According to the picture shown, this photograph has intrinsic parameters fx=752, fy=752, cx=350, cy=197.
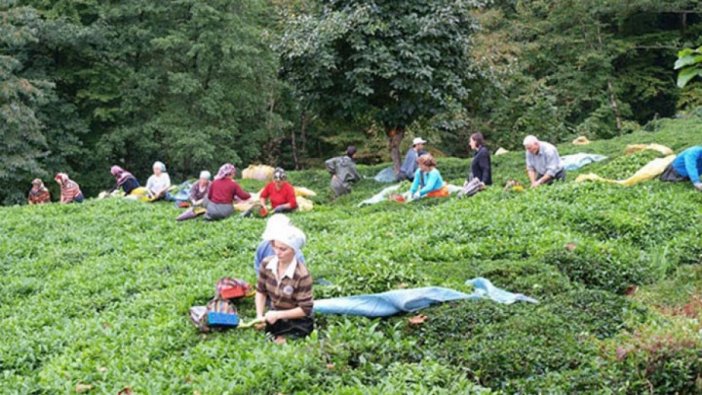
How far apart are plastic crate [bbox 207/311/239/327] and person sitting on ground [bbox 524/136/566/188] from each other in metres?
7.27

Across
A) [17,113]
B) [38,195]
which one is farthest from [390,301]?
[17,113]

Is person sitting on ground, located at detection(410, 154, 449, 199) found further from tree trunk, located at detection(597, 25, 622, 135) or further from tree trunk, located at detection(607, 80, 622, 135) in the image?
tree trunk, located at detection(607, 80, 622, 135)

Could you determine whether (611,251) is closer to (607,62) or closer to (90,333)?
(90,333)

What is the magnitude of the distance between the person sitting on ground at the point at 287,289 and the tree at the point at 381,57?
Result: 39.0ft

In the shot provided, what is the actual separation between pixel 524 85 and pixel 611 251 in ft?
66.2

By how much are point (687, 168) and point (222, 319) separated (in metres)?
8.06

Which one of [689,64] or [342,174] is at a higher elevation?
[689,64]

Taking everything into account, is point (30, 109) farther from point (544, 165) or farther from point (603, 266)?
point (603, 266)

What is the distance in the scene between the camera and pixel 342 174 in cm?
1753

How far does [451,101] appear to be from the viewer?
63.5ft

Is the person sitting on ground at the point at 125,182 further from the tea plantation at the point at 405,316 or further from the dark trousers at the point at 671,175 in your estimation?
the dark trousers at the point at 671,175

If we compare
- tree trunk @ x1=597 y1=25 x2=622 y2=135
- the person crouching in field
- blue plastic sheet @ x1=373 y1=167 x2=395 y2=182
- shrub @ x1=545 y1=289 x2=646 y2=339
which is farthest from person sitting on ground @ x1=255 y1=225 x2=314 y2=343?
tree trunk @ x1=597 y1=25 x2=622 y2=135

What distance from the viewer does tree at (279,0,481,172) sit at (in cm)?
1780

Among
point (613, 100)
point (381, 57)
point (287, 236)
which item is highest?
point (381, 57)
